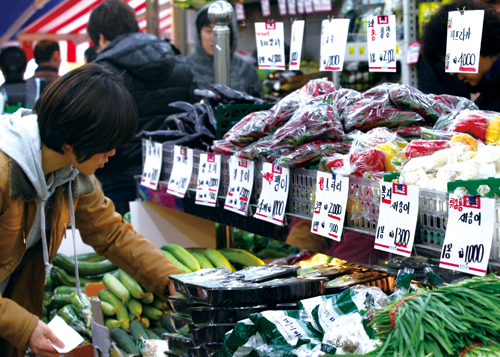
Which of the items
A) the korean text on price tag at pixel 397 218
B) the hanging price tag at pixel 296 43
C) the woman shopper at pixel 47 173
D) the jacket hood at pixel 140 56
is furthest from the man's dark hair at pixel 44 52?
the korean text on price tag at pixel 397 218

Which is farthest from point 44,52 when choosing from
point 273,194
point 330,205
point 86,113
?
point 330,205

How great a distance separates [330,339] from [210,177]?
107 cm

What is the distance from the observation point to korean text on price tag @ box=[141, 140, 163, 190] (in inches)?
103

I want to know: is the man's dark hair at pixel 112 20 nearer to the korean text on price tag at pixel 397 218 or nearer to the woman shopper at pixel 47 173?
the woman shopper at pixel 47 173

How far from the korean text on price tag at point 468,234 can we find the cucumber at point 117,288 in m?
1.46

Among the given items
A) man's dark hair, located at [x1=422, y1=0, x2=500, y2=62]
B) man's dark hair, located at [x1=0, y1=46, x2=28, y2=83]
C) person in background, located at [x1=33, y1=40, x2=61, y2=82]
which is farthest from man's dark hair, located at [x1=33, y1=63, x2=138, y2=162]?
person in background, located at [x1=33, y1=40, x2=61, y2=82]

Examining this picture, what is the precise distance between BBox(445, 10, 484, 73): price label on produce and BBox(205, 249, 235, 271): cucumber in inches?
49.8

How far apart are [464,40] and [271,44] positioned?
2.83ft

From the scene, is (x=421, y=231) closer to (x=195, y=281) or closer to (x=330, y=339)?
(x=330, y=339)

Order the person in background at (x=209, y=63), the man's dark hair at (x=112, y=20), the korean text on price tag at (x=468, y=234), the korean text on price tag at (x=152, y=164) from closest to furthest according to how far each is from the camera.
→ the korean text on price tag at (x=468, y=234) → the korean text on price tag at (x=152, y=164) → the man's dark hair at (x=112, y=20) → the person in background at (x=209, y=63)

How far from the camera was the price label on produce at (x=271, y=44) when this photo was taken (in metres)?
2.27

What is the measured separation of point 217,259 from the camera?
254 cm

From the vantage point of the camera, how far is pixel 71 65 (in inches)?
248

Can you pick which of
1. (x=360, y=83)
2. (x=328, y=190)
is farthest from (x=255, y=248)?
(x=360, y=83)
